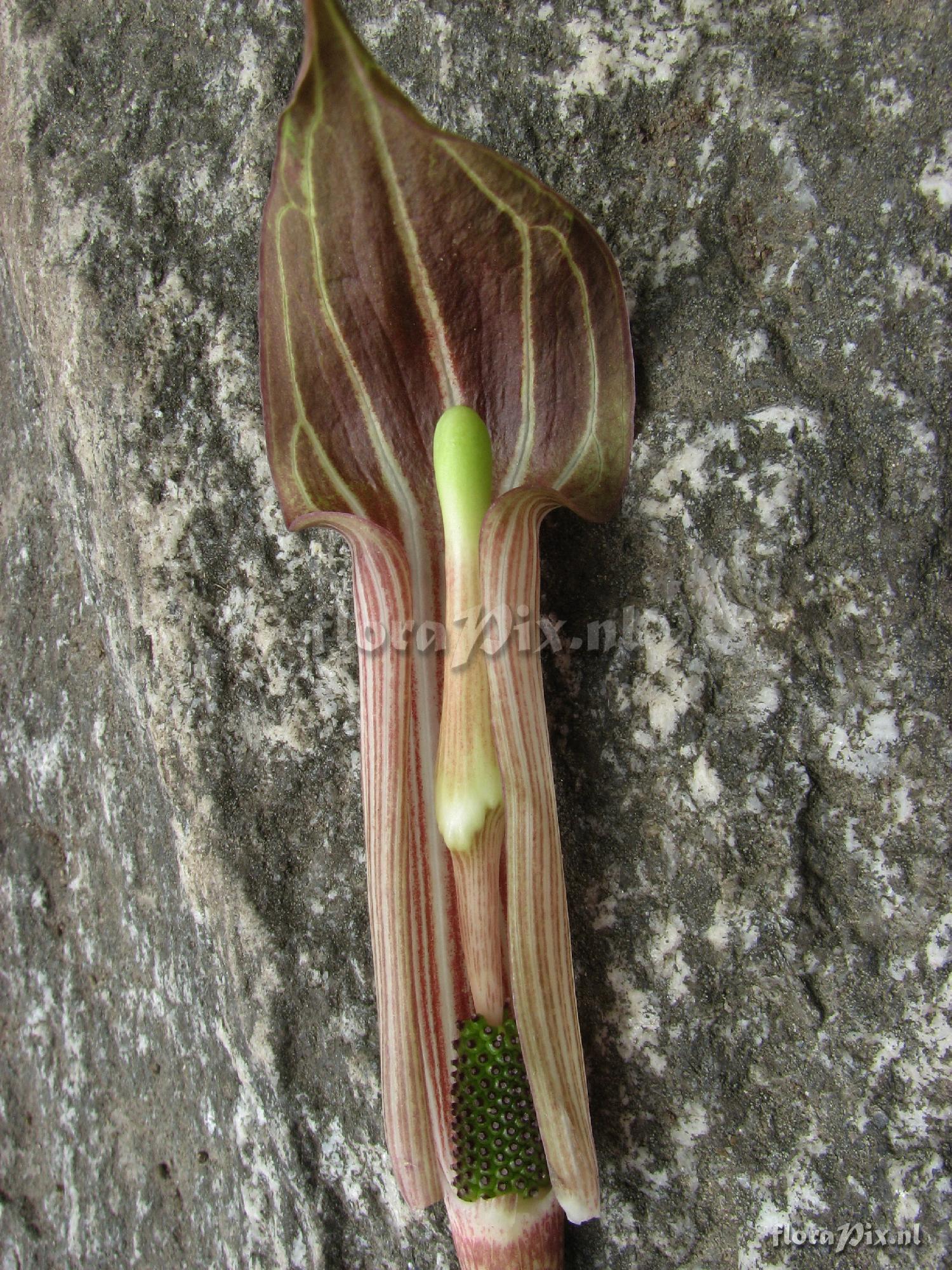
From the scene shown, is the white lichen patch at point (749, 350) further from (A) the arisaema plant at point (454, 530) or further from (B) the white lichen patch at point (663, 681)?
(B) the white lichen patch at point (663, 681)

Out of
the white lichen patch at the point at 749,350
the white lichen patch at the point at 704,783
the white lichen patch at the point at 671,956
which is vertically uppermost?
the white lichen patch at the point at 749,350

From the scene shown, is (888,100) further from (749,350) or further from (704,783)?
(704,783)

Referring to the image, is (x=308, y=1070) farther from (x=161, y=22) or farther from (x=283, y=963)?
(x=161, y=22)

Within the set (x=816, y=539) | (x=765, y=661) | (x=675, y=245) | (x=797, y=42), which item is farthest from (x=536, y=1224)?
(x=797, y=42)

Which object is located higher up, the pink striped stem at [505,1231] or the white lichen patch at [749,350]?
the white lichen patch at [749,350]

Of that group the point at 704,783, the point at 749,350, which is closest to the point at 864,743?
the point at 704,783

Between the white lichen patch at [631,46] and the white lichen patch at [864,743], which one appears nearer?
the white lichen patch at [864,743]

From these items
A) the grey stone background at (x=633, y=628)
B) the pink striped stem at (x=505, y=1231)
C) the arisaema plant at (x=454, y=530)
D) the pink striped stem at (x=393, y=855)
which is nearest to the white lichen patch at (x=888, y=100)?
the grey stone background at (x=633, y=628)
